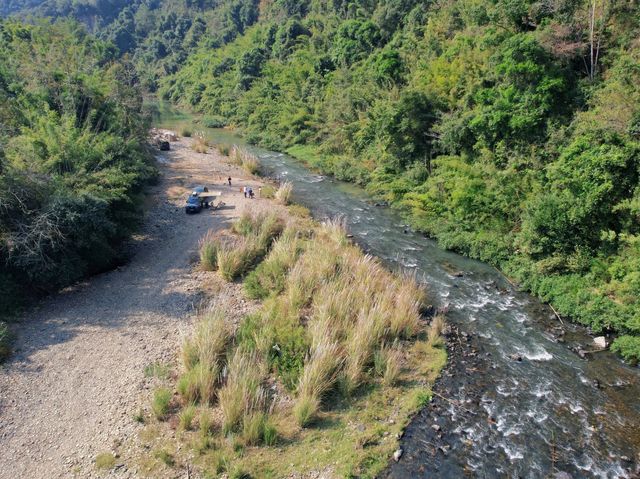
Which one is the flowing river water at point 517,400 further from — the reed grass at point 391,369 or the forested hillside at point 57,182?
the forested hillside at point 57,182

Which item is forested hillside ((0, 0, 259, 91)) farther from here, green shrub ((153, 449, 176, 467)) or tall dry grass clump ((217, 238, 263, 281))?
green shrub ((153, 449, 176, 467))

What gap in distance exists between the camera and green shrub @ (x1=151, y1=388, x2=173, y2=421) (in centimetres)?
938

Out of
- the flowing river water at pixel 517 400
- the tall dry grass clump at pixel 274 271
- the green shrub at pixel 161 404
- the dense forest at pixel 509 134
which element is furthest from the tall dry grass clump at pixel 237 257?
the dense forest at pixel 509 134

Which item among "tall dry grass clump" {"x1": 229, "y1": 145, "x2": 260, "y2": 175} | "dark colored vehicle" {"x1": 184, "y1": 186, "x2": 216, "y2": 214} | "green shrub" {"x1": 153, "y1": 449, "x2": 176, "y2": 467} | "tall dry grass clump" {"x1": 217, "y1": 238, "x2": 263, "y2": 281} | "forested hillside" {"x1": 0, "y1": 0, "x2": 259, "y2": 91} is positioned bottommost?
"green shrub" {"x1": 153, "y1": 449, "x2": 176, "y2": 467}

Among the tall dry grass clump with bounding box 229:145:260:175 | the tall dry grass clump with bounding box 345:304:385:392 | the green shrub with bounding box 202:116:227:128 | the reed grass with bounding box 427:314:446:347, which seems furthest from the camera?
the green shrub with bounding box 202:116:227:128

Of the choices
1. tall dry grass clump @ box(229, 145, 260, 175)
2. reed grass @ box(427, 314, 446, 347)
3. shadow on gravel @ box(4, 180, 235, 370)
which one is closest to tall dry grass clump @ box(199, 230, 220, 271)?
shadow on gravel @ box(4, 180, 235, 370)

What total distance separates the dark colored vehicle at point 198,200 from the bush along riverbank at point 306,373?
8.37m

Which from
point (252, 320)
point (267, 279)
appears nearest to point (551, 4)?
point (267, 279)

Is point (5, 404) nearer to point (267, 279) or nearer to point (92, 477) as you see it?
point (92, 477)

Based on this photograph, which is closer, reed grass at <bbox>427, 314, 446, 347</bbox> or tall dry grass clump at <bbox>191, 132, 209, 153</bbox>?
reed grass at <bbox>427, 314, 446, 347</bbox>

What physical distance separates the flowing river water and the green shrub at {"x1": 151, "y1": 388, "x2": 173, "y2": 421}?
544 centimetres

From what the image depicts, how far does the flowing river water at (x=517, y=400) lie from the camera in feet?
29.0

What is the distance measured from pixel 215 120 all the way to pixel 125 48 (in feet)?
276

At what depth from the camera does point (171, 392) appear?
10.1 m
